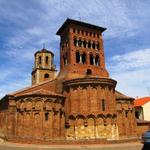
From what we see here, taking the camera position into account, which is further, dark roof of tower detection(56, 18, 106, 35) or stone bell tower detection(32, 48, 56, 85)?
stone bell tower detection(32, 48, 56, 85)

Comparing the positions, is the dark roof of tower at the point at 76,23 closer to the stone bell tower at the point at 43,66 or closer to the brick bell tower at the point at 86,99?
the brick bell tower at the point at 86,99

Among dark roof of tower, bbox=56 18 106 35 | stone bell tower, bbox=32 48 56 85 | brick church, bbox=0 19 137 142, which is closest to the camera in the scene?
brick church, bbox=0 19 137 142

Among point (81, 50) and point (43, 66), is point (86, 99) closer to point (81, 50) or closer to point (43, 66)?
point (81, 50)

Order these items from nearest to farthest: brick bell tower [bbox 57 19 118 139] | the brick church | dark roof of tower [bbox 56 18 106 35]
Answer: the brick church < brick bell tower [bbox 57 19 118 139] < dark roof of tower [bbox 56 18 106 35]

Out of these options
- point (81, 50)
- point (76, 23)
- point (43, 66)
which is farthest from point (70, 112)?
point (43, 66)

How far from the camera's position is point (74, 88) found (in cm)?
2833

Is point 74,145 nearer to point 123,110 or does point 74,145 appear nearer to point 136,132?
point 123,110

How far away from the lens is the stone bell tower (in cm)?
4844

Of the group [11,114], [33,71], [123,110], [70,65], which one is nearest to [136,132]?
[123,110]

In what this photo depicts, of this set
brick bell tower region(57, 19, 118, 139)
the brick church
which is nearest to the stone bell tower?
brick bell tower region(57, 19, 118, 139)

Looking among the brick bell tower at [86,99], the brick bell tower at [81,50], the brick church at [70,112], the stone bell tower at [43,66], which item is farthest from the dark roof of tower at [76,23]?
the stone bell tower at [43,66]

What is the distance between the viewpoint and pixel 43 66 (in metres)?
49.0

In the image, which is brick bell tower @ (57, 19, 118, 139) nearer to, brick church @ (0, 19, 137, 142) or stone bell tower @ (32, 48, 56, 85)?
brick church @ (0, 19, 137, 142)

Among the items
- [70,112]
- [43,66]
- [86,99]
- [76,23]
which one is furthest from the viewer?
[43,66]
